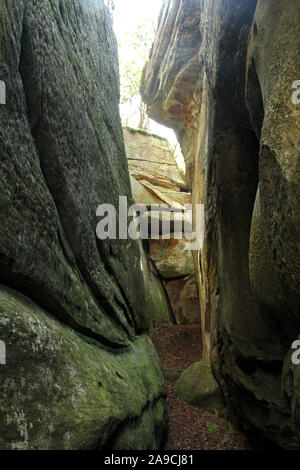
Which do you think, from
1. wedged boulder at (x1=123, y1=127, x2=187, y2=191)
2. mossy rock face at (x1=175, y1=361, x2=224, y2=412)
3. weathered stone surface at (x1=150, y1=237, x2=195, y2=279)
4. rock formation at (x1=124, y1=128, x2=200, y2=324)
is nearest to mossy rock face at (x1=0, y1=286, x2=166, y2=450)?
mossy rock face at (x1=175, y1=361, x2=224, y2=412)

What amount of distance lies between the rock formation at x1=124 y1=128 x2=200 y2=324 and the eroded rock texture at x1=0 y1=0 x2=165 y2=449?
9.70 meters

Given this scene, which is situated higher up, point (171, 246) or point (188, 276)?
point (171, 246)

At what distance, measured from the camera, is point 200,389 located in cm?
730

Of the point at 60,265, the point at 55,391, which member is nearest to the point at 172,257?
the point at 60,265

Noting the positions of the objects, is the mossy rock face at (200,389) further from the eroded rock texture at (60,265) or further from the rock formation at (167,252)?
the rock formation at (167,252)

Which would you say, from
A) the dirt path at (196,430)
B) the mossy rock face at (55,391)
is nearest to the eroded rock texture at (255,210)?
the dirt path at (196,430)

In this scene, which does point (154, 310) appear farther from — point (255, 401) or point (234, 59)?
point (234, 59)

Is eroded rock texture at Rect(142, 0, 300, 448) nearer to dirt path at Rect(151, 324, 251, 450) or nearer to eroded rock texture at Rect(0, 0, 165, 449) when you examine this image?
dirt path at Rect(151, 324, 251, 450)

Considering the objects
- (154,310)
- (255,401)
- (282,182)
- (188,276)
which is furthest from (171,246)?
(282,182)

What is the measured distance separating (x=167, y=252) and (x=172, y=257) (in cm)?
43

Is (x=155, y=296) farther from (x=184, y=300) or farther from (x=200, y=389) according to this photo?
(x=200, y=389)

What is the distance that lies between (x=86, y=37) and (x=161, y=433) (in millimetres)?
6475

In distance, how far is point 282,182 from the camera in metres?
3.24

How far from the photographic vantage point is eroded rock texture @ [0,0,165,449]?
8.17 ft
